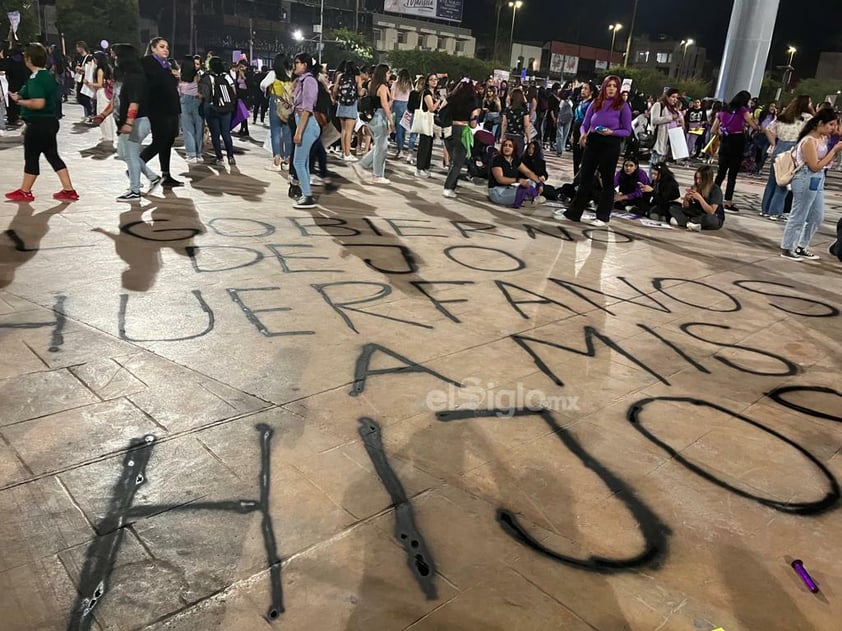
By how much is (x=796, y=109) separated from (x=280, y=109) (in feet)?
22.9

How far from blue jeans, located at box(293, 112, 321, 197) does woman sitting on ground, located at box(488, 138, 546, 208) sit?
2628 millimetres

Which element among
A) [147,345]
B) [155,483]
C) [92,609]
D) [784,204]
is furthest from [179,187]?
[784,204]

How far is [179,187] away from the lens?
833 cm

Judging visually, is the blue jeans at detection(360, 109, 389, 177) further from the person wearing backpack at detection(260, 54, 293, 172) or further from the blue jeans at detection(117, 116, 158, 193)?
the blue jeans at detection(117, 116, 158, 193)

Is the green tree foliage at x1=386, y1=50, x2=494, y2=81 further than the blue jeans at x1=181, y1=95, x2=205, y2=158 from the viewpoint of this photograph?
Yes

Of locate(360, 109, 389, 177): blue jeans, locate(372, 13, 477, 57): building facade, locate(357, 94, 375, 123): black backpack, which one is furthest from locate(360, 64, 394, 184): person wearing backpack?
locate(372, 13, 477, 57): building facade

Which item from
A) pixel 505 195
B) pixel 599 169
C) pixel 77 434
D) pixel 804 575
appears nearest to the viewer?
pixel 804 575

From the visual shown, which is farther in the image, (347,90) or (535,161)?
(347,90)

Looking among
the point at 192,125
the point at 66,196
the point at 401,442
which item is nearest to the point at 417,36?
the point at 192,125

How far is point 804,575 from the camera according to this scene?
2.26 meters

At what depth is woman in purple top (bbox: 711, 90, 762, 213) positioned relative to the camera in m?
9.45

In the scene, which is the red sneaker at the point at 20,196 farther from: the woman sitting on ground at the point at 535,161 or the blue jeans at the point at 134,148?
the woman sitting on ground at the point at 535,161

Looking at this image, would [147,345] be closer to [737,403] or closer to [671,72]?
[737,403]

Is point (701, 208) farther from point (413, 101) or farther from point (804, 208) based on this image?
point (413, 101)
